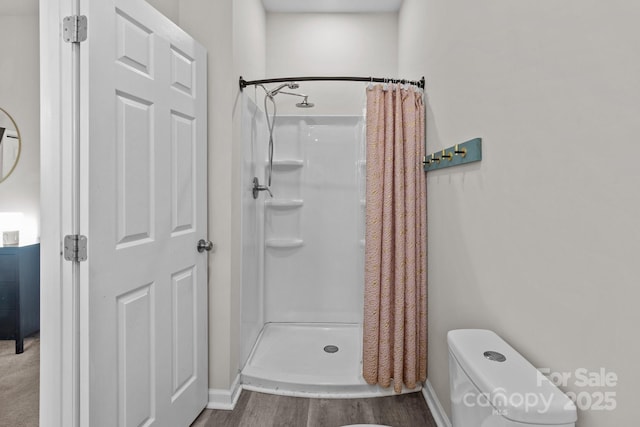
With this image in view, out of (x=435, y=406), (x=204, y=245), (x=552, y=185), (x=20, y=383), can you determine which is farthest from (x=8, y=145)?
(x=435, y=406)

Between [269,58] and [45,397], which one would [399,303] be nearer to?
[45,397]

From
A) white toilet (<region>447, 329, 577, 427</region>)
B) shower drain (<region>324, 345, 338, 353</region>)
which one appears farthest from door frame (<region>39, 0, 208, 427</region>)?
shower drain (<region>324, 345, 338, 353</region>)

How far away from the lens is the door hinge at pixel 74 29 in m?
1.20

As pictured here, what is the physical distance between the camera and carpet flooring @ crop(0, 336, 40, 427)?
3.95 feet

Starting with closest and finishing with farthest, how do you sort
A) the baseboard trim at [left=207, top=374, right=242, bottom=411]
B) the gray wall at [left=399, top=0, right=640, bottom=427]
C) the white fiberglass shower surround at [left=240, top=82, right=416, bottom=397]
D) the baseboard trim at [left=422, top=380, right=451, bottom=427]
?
the gray wall at [left=399, top=0, right=640, bottom=427]
the baseboard trim at [left=422, top=380, right=451, bottom=427]
the baseboard trim at [left=207, top=374, right=242, bottom=411]
the white fiberglass shower surround at [left=240, top=82, right=416, bottom=397]

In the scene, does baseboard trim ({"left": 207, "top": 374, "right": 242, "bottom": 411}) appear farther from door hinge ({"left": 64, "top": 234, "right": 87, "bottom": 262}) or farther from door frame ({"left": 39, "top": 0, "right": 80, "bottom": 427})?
door hinge ({"left": 64, "top": 234, "right": 87, "bottom": 262})

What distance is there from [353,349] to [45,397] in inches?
74.3

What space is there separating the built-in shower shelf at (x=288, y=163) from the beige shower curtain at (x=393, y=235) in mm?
1095

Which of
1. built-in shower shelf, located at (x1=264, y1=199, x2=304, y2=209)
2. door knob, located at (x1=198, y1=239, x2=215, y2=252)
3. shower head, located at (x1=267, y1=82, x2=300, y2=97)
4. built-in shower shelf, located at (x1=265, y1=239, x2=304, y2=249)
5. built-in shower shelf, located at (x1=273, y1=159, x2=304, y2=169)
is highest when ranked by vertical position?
shower head, located at (x1=267, y1=82, x2=300, y2=97)

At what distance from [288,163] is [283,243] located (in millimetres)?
674

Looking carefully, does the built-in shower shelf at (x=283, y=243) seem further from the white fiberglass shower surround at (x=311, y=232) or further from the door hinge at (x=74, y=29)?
the door hinge at (x=74, y=29)

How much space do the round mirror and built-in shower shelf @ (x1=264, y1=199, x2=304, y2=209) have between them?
1944 millimetres

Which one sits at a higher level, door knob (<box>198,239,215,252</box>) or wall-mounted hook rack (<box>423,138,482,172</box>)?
wall-mounted hook rack (<box>423,138,482,172</box>)

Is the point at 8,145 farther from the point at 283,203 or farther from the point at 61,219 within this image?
the point at 283,203
